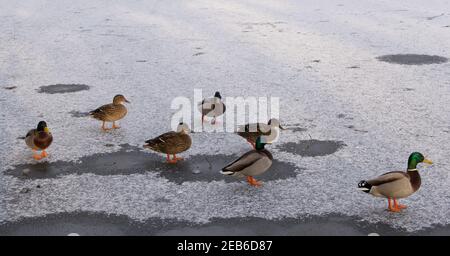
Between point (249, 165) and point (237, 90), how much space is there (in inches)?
139

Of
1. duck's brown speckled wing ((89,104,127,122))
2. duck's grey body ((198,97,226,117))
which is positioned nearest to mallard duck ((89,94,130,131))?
duck's brown speckled wing ((89,104,127,122))

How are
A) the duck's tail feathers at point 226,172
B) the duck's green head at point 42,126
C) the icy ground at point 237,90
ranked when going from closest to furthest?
the icy ground at point 237,90
the duck's tail feathers at point 226,172
the duck's green head at point 42,126

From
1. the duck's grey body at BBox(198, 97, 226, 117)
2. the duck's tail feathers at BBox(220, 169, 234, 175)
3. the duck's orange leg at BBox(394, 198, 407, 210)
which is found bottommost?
the duck's orange leg at BBox(394, 198, 407, 210)

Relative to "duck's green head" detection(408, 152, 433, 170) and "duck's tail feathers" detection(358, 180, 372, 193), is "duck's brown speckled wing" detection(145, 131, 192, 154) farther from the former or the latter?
"duck's green head" detection(408, 152, 433, 170)

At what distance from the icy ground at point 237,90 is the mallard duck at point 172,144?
9.9 inches

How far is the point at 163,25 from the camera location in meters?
14.2

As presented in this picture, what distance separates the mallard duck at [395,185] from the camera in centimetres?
476

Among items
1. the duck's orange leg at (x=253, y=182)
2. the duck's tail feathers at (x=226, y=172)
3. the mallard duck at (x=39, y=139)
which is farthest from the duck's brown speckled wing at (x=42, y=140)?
the duck's orange leg at (x=253, y=182)

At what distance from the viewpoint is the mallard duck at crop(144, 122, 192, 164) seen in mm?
5965

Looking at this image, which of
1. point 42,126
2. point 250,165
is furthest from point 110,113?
point 250,165

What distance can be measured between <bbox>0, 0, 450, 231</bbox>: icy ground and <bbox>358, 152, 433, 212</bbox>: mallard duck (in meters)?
0.16

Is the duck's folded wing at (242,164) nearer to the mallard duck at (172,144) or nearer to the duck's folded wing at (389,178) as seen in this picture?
the mallard duck at (172,144)

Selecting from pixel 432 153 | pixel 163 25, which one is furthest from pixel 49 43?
pixel 432 153

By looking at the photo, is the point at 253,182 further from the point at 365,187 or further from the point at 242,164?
the point at 365,187
